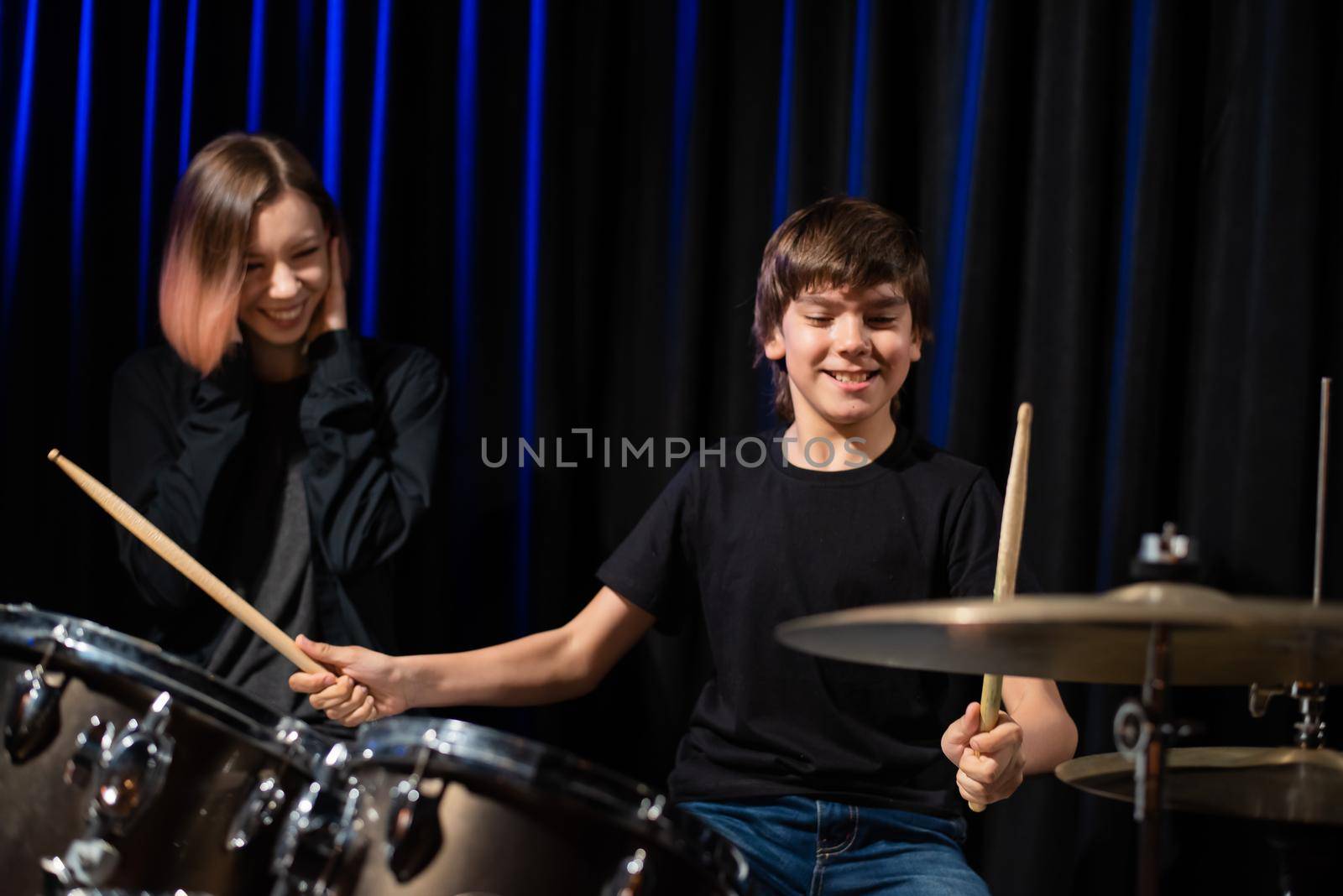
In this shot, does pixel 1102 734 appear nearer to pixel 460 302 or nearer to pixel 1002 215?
pixel 1002 215

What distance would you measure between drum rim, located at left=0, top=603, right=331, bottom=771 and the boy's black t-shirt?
1.71 feet

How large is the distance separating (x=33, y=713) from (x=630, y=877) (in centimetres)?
53

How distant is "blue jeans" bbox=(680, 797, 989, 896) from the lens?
1.46 meters

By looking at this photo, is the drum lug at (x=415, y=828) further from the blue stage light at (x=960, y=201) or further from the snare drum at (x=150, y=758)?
the blue stage light at (x=960, y=201)

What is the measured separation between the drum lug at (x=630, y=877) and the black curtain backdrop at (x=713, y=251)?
2.68 feet

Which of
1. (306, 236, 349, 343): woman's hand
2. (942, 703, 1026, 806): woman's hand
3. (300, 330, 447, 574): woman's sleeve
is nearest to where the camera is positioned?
(942, 703, 1026, 806): woman's hand

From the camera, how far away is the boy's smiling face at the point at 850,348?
1.60 m

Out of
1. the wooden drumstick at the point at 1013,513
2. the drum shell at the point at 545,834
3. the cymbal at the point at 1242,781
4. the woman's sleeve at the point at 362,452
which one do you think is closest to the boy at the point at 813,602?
the cymbal at the point at 1242,781

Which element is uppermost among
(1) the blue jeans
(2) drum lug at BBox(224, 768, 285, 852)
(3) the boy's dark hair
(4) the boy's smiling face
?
(3) the boy's dark hair

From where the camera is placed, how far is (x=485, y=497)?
2084mm

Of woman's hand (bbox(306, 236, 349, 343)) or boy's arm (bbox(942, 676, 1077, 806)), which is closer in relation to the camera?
boy's arm (bbox(942, 676, 1077, 806))

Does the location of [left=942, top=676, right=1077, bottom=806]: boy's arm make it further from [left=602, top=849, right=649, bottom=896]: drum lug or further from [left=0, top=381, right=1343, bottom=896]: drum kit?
[left=602, top=849, right=649, bottom=896]: drum lug

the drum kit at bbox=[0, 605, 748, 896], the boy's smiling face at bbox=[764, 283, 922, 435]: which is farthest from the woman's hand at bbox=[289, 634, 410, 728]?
the boy's smiling face at bbox=[764, 283, 922, 435]

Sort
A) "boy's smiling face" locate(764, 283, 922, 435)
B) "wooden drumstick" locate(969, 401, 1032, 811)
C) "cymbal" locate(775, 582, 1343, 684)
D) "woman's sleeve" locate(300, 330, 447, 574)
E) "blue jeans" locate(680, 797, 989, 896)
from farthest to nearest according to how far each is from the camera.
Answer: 1. "woman's sleeve" locate(300, 330, 447, 574)
2. "boy's smiling face" locate(764, 283, 922, 435)
3. "blue jeans" locate(680, 797, 989, 896)
4. "wooden drumstick" locate(969, 401, 1032, 811)
5. "cymbal" locate(775, 582, 1343, 684)
